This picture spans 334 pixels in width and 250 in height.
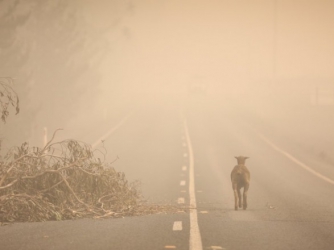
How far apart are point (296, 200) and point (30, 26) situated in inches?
1242

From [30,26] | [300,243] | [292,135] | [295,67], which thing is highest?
[295,67]

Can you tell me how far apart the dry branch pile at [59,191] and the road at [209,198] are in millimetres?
530

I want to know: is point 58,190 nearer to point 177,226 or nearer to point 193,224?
point 177,226

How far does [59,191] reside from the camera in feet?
42.3

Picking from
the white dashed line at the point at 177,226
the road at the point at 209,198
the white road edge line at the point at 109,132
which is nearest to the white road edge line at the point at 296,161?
the road at the point at 209,198

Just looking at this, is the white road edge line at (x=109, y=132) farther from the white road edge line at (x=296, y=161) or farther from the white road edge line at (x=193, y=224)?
the white road edge line at (x=193, y=224)

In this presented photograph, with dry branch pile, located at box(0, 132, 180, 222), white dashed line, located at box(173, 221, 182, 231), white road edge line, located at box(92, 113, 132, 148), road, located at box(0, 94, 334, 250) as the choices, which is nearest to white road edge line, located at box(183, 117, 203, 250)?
road, located at box(0, 94, 334, 250)

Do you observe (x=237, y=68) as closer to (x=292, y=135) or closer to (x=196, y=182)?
(x=292, y=135)

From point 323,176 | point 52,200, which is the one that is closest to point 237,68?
point 323,176

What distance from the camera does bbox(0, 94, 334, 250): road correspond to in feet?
34.8

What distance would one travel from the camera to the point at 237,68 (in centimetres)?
14612

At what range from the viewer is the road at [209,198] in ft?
34.8

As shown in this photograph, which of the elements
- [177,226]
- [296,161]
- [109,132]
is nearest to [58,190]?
[177,226]

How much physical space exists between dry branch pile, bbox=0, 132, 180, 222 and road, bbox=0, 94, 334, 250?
0.53 metres
